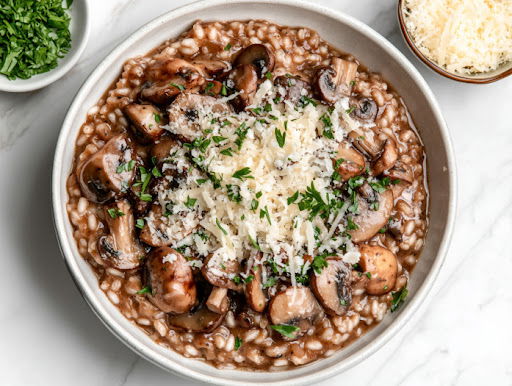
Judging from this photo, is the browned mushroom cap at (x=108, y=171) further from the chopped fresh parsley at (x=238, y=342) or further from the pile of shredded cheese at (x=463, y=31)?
the pile of shredded cheese at (x=463, y=31)

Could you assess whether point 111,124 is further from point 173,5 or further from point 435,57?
point 435,57

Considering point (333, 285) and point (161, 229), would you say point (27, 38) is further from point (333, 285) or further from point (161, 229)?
point (333, 285)

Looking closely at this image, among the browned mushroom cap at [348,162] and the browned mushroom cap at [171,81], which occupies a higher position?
the browned mushroom cap at [171,81]

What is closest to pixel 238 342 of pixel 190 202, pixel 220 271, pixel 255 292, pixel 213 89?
pixel 255 292

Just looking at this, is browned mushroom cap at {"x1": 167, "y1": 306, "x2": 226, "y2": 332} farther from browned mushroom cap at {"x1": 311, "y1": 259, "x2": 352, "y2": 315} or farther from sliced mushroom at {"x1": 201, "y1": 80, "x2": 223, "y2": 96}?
sliced mushroom at {"x1": 201, "y1": 80, "x2": 223, "y2": 96}

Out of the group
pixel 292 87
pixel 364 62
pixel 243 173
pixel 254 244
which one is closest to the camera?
pixel 243 173

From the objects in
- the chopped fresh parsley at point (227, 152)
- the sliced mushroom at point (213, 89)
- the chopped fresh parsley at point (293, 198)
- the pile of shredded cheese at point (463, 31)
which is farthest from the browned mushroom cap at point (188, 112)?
the pile of shredded cheese at point (463, 31)

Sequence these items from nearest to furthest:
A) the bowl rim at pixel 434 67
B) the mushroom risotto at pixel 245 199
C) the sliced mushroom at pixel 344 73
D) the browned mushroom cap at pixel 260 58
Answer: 1. the mushroom risotto at pixel 245 199
2. the browned mushroom cap at pixel 260 58
3. the sliced mushroom at pixel 344 73
4. the bowl rim at pixel 434 67
